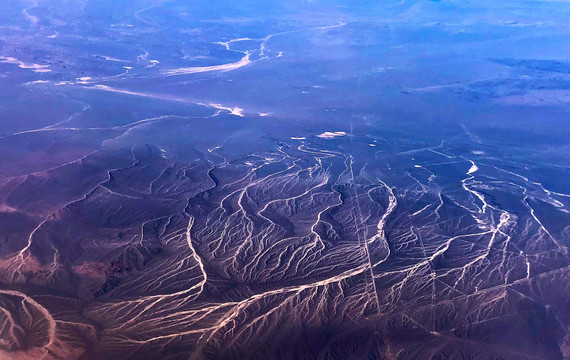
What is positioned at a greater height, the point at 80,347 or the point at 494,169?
the point at 80,347

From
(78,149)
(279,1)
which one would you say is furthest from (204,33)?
(78,149)

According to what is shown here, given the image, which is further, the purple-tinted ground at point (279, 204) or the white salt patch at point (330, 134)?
the white salt patch at point (330, 134)

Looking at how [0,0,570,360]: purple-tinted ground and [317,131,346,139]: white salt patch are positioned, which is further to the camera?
[317,131,346,139]: white salt patch

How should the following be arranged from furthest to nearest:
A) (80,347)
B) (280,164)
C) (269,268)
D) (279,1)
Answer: (279,1) → (280,164) → (269,268) → (80,347)

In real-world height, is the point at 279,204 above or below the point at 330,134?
above

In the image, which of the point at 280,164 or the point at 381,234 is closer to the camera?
the point at 381,234

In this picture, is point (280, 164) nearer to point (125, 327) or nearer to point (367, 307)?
point (367, 307)

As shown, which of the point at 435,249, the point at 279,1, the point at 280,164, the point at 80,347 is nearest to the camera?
the point at 80,347

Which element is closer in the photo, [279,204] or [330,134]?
[279,204]
